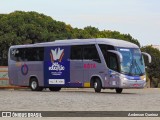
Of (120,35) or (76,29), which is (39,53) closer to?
(76,29)

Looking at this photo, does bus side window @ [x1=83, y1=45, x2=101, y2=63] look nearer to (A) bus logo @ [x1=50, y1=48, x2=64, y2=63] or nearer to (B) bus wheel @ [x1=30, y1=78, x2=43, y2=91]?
(A) bus logo @ [x1=50, y1=48, x2=64, y2=63]

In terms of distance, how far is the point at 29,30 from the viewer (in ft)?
171

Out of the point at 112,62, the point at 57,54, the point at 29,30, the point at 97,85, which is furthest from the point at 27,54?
the point at 29,30

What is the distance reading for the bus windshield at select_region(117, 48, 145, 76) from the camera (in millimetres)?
28922

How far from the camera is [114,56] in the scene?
2875 centimetres

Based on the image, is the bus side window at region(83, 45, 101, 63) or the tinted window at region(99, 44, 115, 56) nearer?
the tinted window at region(99, 44, 115, 56)

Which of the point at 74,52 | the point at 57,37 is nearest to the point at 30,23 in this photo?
the point at 57,37

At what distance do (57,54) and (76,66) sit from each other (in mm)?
1833

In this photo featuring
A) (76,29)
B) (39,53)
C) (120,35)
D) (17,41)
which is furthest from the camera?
(120,35)

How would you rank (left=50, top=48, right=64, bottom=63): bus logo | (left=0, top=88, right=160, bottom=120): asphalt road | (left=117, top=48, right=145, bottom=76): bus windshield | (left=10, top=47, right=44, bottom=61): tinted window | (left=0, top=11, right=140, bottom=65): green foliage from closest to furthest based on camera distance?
(left=0, top=88, right=160, bottom=120): asphalt road → (left=117, top=48, right=145, bottom=76): bus windshield → (left=50, top=48, right=64, bottom=63): bus logo → (left=10, top=47, right=44, bottom=61): tinted window → (left=0, top=11, right=140, bottom=65): green foliage

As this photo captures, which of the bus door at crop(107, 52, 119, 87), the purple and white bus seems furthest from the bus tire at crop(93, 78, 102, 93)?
the bus door at crop(107, 52, 119, 87)

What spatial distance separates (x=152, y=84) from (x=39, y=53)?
3762cm

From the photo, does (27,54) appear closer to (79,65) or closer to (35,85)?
(35,85)

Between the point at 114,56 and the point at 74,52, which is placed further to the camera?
the point at 74,52
